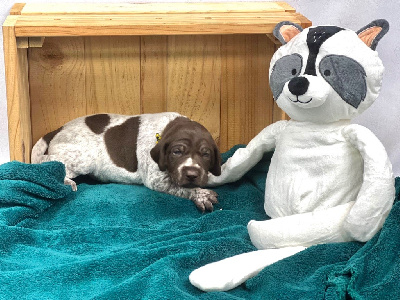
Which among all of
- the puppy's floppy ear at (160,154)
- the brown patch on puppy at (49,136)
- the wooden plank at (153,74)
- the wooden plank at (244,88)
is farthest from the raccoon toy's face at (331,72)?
the brown patch on puppy at (49,136)

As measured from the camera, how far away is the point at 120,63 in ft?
14.3

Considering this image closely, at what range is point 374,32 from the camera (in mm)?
3117

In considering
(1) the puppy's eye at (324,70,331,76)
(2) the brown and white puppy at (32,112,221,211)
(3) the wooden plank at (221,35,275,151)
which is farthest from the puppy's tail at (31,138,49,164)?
(1) the puppy's eye at (324,70,331,76)

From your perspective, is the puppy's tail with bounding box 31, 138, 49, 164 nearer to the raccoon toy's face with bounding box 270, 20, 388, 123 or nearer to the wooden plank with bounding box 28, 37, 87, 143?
the wooden plank with bounding box 28, 37, 87, 143

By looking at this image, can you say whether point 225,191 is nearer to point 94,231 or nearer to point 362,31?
point 94,231

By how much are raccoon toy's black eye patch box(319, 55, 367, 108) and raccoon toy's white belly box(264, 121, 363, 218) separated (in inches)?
7.5

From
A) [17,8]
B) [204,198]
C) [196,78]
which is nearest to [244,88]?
[196,78]

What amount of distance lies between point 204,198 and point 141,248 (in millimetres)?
711

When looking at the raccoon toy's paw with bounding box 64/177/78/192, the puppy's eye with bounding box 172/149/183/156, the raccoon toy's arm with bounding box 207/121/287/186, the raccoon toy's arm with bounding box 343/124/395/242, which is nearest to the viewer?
the raccoon toy's arm with bounding box 343/124/395/242

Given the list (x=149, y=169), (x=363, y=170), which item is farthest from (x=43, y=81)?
(x=363, y=170)

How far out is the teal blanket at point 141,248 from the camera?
8.80 ft

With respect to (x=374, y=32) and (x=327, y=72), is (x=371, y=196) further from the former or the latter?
(x=374, y=32)

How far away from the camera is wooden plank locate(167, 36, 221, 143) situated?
436 centimetres

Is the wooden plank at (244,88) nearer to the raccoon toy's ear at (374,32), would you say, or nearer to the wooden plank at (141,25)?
the wooden plank at (141,25)
